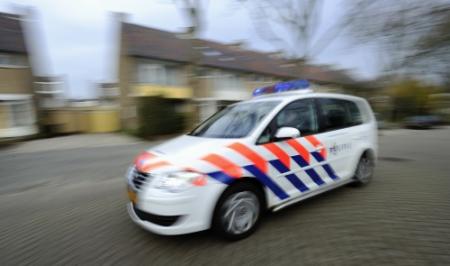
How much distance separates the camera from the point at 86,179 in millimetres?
6672

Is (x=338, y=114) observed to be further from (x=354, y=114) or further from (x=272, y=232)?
(x=272, y=232)

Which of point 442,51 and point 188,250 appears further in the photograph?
point 442,51

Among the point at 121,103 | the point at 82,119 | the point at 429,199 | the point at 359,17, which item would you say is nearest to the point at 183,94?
the point at 121,103

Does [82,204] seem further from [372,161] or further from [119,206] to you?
[372,161]

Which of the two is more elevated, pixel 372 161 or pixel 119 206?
pixel 372 161

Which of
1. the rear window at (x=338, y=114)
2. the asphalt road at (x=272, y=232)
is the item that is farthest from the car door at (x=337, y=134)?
the asphalt road at (x=272, y=232)

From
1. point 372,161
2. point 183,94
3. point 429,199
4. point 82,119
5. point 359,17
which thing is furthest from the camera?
point 183,94

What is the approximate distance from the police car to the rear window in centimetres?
2

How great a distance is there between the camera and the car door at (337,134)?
4.15 metres

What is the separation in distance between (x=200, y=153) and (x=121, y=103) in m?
18.9

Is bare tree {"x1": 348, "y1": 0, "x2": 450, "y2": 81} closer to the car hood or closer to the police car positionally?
the police car

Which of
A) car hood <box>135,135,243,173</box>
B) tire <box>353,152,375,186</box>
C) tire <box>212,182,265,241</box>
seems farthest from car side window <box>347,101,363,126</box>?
car hood <box>135,135,243,173</box>

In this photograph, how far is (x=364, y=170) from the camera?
197 inches

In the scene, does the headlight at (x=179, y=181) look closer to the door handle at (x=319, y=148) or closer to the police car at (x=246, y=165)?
the police car at (x=246, y=165)
